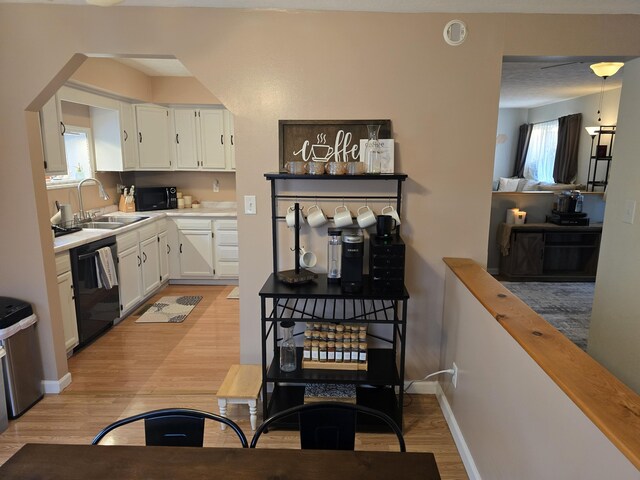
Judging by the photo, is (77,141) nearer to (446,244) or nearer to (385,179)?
Answer: (385,179)

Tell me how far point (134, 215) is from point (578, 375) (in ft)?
14.9

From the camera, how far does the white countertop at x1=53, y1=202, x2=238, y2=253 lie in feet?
10.2

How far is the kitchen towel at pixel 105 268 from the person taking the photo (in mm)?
3373

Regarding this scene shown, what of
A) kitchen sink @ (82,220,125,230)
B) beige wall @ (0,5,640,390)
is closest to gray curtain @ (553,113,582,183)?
beige wall @ (0,5,640,390)

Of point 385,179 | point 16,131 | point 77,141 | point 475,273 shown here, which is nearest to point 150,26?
point 16,131

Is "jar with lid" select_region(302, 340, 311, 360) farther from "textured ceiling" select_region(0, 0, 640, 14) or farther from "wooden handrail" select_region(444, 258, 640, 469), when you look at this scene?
"textured ceiling" select_region(0, 0, 640, 14)

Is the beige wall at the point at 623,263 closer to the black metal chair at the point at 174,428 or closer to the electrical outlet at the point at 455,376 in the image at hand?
the electrical outlet at the point at 455,376

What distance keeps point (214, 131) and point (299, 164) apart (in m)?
3.06

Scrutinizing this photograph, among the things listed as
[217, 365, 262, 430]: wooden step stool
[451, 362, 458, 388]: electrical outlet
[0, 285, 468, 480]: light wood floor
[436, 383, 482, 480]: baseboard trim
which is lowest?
[0, 285, 468, 480]: light wood floor

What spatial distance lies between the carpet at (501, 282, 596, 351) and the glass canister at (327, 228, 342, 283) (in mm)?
2115

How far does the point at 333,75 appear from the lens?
242cm

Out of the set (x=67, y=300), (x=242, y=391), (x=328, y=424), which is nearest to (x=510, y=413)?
(x=328, y=424)

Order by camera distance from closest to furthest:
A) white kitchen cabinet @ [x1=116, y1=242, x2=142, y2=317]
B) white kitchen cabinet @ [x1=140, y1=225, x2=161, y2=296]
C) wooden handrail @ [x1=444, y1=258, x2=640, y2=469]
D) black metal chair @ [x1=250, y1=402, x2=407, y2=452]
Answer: wooden handrail @ [x1=444, y1=258, x2=640, y2=469] → black metal chair @ [x1=250, y1=402, x2=407, y2=452] → white kitchen cabinet @ [x1=116, y1=242, x2=142, y2=317] → white kitchen cabinet @ [x1=140, y1=225, x2=161, y2=296]

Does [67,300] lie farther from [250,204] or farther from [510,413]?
[510,413]
